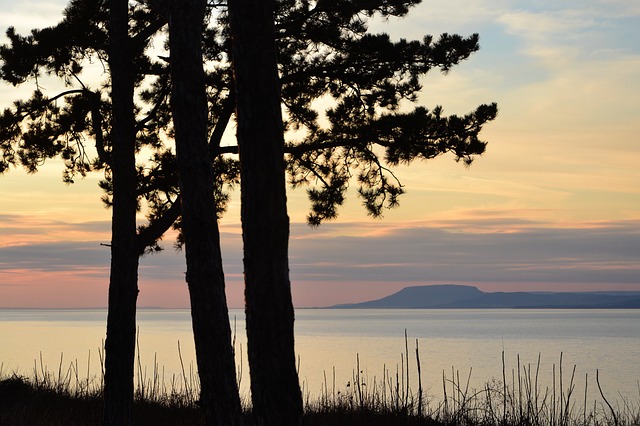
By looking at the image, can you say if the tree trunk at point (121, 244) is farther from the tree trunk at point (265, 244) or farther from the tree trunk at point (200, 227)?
the tree trunk at point (265, 244)

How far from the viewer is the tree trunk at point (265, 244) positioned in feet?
15.7

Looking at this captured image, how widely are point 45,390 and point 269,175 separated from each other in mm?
10200

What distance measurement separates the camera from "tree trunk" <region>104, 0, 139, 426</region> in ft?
30.2

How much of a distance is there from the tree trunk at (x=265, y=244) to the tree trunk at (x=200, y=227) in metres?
2.31

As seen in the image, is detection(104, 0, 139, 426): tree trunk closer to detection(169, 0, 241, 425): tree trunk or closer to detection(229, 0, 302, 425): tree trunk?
detection(169, 0, 241, 425): tree trunk

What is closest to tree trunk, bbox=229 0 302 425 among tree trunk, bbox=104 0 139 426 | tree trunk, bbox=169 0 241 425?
tree trunk, bbox=169 0 241 425

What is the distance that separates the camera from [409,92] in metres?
10.7

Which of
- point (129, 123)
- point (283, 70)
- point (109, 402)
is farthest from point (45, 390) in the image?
point (283, 70)

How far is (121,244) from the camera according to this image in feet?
30.6

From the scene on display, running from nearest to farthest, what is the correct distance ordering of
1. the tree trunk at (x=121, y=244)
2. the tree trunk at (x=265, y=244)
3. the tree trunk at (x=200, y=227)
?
1. the tree trunk at (x=265, y=244)
2. the tree trunk at (x=200, y=227)
3. the tree trunk at (x=121, y=244)

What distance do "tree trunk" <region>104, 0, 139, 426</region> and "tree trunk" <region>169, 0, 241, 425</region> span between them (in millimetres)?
2321

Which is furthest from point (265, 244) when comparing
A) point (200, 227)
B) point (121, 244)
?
point (121, 244)

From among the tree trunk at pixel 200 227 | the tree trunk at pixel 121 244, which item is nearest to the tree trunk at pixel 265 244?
the tree trunk at pixel 200 227

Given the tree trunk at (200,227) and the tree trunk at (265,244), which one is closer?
the tree trunk at (265,244)
